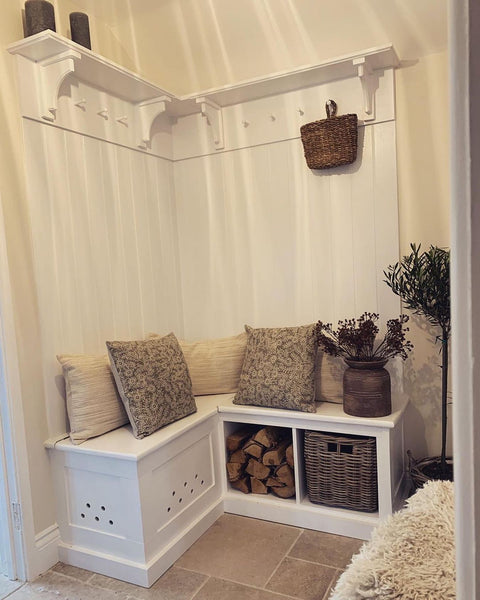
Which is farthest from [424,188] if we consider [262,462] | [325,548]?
[325,548]

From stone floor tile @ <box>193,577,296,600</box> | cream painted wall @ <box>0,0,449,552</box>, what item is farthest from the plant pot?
stone floor tile @ <box>193,577,296,600</box>

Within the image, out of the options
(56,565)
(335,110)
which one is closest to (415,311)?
(335,110)

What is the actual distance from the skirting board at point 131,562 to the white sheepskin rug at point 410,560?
45.0 inches

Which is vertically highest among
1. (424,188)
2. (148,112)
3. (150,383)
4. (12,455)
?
(148,112)

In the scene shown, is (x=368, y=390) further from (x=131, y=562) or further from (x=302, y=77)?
(x=302, y=77)

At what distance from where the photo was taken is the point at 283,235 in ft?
9.07

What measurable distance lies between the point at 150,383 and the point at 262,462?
0.76m

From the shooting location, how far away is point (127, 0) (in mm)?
2465

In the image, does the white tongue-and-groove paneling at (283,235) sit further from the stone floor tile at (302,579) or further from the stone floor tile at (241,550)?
the stone floor tile at (302,579)

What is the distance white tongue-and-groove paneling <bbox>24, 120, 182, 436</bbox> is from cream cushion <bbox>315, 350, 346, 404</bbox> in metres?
0.95

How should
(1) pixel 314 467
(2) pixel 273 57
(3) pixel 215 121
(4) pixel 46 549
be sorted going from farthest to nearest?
1. (3) pixel 215 121
2. (2) pixel 273 57
3. (1) pixel 314 467
4. (4) pixel 46 549

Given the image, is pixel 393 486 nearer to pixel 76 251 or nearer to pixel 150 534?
pixel 150 534

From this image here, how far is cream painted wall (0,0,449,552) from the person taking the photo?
209cm

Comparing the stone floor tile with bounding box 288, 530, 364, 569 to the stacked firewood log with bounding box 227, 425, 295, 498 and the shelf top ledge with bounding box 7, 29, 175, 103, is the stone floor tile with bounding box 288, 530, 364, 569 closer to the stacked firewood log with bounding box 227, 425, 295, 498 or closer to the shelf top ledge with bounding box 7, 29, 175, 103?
the stacked firewood log with bounding box 227, 425, 295, 498
